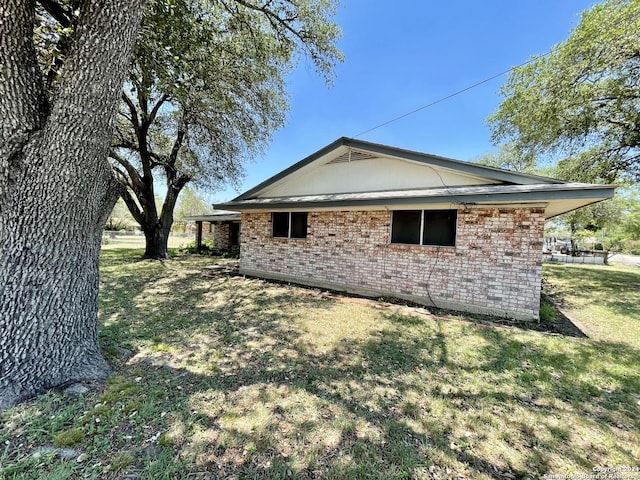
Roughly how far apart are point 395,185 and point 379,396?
5.67 metres

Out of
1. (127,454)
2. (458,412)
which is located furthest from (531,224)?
(127,454)

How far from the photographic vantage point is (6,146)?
7.90 ft

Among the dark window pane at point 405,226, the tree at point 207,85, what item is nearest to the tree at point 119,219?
the tree at point 207,85

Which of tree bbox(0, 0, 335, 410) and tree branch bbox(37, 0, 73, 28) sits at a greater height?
Answer: tree branch bbox(37, 0, 73, 28)

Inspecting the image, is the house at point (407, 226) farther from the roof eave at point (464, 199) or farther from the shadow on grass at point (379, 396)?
the shadow on grass at point (379, 396)

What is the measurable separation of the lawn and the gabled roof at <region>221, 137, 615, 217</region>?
2534 millimetres

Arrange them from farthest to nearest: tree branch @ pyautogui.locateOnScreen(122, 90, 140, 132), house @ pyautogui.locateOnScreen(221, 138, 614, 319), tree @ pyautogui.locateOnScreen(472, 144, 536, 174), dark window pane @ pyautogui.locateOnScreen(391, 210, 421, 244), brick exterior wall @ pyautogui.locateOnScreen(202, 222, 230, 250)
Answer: brick exterior wall @ pyautogui.locateOnScreen(202, 222, 230, 250) < tree @ pyautogui.locateOnScreen(472, 144, 536, 174) < tree branch @ pyautogui.locateOnScreen(122, 90, 140, 132) < dark window pane @ pyautogui.locateOnScreen(391, 210, 421, 244) < house @ pyautogui.locateOnScreen(221, 138, 614, 319)

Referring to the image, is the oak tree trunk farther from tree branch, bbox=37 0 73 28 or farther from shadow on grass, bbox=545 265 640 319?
shadow on grass, bbox=545 265 640 319

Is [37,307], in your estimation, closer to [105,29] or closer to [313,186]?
[105,29]

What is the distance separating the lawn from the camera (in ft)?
6.62

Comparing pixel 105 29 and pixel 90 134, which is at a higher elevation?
pixel 105 29

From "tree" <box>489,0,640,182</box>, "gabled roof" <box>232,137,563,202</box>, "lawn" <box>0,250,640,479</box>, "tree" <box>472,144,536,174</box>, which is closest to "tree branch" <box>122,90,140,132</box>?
"gabled roof" <box>232,137,563,202</box>

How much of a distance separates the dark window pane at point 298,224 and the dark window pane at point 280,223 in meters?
0.24

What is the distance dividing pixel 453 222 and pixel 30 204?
6909 millimetres
